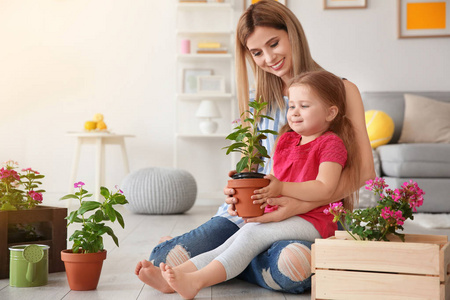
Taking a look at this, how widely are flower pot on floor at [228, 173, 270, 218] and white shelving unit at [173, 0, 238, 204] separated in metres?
3.45

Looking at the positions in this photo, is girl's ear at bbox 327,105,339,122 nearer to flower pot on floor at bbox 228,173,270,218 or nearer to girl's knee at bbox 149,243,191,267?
flower pot on floor at bbox 228,173,270,218

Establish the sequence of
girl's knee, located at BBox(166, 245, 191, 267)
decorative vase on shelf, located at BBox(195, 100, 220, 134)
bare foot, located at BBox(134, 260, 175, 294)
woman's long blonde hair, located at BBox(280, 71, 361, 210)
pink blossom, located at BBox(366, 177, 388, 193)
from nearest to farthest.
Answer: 1. pink blossom, located at BBox(366, 177, 388, 193)
2. bare foot, located at BBox(134, 260, 175, 294)
3. woman's long blonde hair, located at BBox(280, 71, 361, 210)
4. girl's knee, located at BBox(166, 245, 191, 267)
5. decorative vase on shelf, located at BBox(195, 100, 220, 134)

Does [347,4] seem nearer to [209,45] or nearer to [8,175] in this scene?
[209,45]

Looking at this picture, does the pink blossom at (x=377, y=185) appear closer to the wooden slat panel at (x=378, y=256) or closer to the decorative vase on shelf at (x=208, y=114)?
the wooden slat panel at (x=378, y=256)

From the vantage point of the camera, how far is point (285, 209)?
165 centimetres

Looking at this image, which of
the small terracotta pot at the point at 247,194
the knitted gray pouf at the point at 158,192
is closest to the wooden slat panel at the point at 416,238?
the small terracotta pot at the point at 247,194

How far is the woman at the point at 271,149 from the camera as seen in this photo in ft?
5.40

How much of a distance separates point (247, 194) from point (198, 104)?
3.66m

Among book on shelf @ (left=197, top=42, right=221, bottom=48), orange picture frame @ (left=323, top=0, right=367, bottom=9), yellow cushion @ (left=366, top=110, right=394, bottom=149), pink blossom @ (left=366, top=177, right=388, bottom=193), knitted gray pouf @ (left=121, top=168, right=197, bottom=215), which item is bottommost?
→ knitted gray pouf @ (left=121, top=168, right=197, bottom=215)

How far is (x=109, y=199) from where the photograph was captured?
→ 172cm

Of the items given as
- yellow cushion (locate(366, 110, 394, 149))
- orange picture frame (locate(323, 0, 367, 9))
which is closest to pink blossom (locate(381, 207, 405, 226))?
yellow cushion (locate(366, 110, 394, 149))

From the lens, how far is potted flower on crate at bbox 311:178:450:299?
1.37 m

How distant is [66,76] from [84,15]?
1.89 feet

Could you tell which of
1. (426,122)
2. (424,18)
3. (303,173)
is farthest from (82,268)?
(424,18)
